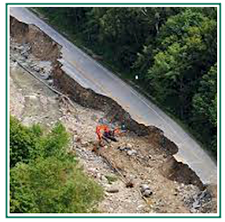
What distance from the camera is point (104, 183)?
34906 mm

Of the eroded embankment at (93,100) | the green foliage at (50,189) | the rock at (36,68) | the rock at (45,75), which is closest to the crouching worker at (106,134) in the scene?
the eroded embankment at (93,100)

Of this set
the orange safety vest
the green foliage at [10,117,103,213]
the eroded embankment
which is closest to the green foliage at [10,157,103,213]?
the green foliage at [10,117,103,213]

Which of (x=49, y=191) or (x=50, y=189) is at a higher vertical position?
(x=50, y=189)

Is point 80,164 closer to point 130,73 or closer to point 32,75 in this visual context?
point 130,73

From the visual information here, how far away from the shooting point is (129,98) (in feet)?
135

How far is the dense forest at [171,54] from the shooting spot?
35.7m

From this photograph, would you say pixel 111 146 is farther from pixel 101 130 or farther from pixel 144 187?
pixel 144 187

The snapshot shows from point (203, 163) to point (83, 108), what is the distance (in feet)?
43.3

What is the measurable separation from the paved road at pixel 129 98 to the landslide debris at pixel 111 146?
1.48 feet

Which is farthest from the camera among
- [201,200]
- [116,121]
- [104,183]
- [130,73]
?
[130,73]

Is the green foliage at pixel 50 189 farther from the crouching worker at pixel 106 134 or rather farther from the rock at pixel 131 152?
the crouching worker at pixel 106 134

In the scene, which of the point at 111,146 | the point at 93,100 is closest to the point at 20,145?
the point at 111,146

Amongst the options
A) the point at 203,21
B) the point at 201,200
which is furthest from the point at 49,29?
the point at 201,200

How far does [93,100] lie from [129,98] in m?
3.41
